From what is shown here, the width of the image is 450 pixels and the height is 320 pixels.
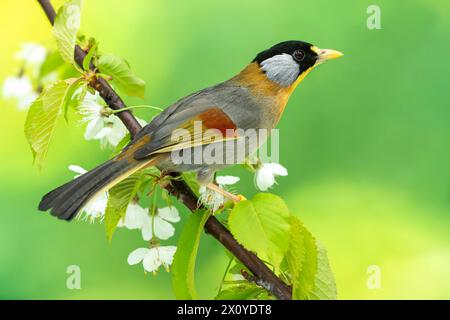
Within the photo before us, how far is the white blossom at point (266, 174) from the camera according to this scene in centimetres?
100

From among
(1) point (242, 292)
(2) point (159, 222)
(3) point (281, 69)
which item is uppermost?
(3) point (281, 69)

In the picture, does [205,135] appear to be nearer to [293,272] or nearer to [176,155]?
[176,155]

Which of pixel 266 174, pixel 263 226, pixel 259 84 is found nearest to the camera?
pixel 263 226

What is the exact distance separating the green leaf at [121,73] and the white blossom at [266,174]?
21 cm

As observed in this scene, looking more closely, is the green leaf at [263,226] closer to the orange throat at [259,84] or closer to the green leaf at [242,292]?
the green leaf at [242,292]

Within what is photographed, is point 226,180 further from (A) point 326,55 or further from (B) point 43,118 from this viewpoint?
(A) point 326,55

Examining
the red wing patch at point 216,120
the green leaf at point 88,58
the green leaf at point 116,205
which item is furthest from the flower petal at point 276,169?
the green leaf at point 88,58

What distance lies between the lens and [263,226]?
2.59 feet

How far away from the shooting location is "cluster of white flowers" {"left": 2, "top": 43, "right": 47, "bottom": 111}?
3.54ft

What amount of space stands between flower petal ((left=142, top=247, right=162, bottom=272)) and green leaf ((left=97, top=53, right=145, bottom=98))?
23 cm

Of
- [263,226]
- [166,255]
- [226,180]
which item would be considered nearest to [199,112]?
[226,180]

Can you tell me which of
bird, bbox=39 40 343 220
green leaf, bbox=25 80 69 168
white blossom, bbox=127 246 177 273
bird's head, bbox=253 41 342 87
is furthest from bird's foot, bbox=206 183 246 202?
bird's head, bbox=253 41 342 87

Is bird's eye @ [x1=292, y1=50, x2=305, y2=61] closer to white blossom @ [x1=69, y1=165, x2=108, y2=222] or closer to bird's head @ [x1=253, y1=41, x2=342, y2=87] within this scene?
bird's head @ [x1=253, y1=41, x2=342, y2=87]

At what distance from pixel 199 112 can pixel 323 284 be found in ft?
1.25
